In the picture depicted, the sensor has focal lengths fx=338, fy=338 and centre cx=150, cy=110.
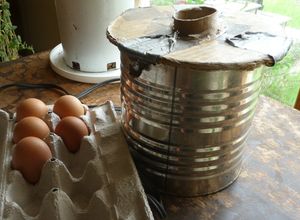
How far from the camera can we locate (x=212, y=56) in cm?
45

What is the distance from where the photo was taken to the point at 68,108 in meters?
0.65

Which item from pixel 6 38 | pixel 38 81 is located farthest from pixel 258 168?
pixel 6 38

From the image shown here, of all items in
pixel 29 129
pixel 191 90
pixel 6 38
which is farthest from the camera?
pixel 6 38

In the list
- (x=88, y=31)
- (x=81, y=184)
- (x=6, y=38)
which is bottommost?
(x=6, y=38)

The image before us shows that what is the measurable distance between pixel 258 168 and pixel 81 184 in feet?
1.07

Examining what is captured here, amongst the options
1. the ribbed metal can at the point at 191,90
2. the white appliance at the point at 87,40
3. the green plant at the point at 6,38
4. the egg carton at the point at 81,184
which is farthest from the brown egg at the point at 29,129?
the green plant at the point at 6,38

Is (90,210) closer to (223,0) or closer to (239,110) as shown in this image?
(239,110)

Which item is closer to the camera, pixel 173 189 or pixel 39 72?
pixel 173 189

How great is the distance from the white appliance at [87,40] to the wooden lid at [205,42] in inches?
7.4

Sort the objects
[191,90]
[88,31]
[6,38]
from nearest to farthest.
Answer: [191,90] → [88,31] → [6,38]

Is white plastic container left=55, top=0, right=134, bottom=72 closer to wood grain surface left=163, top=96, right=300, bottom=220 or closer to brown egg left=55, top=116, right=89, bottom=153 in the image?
brown egg left=55, top=116, right=89, bottom=153

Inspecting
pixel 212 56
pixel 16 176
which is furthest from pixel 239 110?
pixel 16 176

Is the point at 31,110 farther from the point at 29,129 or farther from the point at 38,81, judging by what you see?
the point at 38,81

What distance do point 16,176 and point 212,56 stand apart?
34 centimetres
